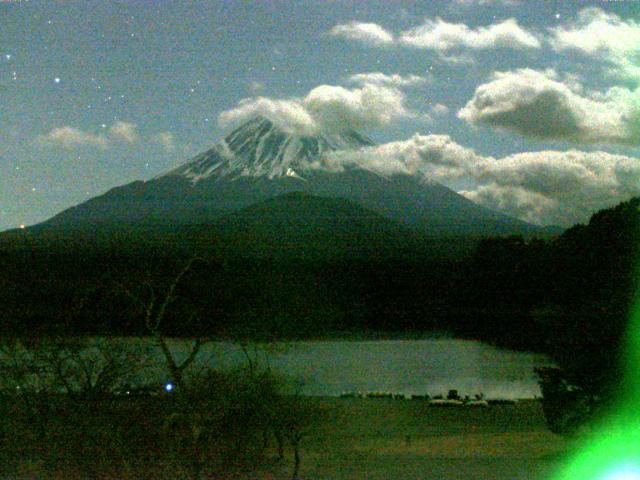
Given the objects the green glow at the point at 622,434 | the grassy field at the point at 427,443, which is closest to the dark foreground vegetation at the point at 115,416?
the grassy field at the point at 427,443

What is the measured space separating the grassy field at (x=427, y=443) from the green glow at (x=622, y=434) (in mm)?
573

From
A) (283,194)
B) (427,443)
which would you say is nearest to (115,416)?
(427,443)

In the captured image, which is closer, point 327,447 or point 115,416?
point 115,416

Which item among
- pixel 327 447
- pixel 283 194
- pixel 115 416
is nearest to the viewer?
pixel 115 416

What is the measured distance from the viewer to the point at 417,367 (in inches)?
978

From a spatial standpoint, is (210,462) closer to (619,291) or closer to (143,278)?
(143,278)

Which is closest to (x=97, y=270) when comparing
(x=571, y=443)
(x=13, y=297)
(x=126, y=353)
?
(x=13, y=297)

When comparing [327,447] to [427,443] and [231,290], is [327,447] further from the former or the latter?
[231,290]

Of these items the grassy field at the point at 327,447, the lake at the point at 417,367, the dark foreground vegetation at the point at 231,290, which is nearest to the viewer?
the grassy field at the point at 327,447

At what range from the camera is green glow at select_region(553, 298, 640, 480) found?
6409 millimetres

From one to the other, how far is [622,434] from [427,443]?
16.8ft

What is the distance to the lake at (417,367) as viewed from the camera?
20.0 m

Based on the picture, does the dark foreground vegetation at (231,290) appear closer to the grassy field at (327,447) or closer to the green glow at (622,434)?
the green glow at (622,434)

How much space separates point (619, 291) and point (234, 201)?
4621cm
